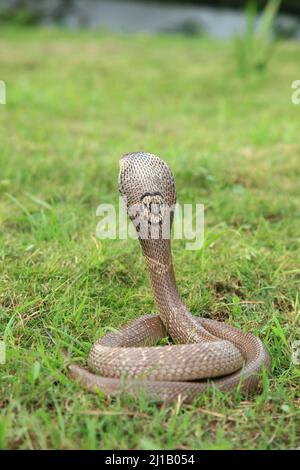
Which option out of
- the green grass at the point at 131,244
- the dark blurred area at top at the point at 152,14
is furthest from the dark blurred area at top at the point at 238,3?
the green grass at the point at 131,244

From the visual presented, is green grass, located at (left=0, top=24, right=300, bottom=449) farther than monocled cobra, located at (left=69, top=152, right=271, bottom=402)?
No

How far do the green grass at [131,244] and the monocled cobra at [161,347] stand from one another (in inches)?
2.5

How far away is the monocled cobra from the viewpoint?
2613mm

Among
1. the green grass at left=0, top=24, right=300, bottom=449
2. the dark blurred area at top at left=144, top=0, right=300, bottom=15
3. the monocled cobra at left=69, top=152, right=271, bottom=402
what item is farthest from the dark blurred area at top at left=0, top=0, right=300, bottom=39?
the monocled cobra at left=69, top=152, right=271, bottom=402

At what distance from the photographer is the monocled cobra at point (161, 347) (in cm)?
261

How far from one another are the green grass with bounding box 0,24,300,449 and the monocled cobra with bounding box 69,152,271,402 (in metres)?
0.06

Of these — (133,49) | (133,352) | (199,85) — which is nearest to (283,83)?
(199,85)

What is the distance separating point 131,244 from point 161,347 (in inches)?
49.0

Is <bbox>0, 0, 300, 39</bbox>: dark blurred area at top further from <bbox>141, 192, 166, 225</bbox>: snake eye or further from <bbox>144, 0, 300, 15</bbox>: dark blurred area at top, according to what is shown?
<bbox>141, 192, 166, 225</bbox>: snake eye

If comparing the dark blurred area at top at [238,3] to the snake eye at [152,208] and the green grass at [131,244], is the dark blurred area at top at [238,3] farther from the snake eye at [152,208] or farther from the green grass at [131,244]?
the snake eye at [152,208]

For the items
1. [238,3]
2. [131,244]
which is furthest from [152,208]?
[238,3]

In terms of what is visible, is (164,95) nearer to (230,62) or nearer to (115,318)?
(230,62)

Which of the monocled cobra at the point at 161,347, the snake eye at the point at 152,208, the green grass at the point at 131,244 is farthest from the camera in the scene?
the snake eye at the point at 152,208

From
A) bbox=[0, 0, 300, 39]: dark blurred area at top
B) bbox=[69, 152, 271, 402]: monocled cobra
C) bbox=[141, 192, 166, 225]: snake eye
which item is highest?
bbox=[0, 0, 300, 39]: dark blurred area at top
